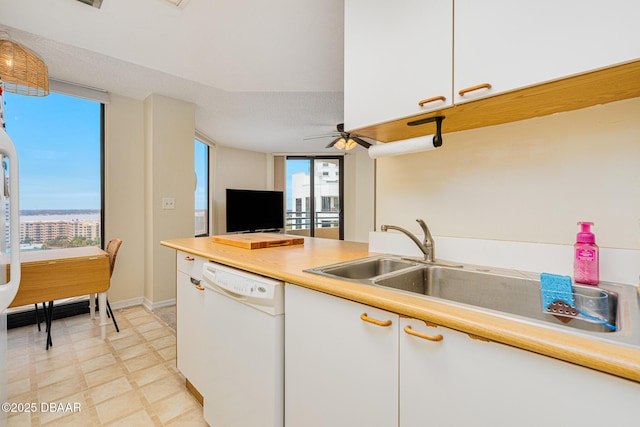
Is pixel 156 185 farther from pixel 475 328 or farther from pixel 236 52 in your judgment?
pixel 475 328

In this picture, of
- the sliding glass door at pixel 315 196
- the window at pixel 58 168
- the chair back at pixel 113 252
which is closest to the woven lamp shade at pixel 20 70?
the window at pixel 58 168

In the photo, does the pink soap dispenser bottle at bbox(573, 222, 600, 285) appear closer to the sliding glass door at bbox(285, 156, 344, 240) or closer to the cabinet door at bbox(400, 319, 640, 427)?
the cabinet door at bbox(400, 319, 640, 427)

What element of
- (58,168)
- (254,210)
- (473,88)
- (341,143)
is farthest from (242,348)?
(254,210)

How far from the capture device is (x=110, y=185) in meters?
3.05

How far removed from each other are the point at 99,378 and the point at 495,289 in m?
2.41

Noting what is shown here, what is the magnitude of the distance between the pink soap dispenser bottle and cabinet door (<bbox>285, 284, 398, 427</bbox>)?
0.67m

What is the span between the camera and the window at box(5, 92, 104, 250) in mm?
2592

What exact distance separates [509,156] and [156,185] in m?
3.25

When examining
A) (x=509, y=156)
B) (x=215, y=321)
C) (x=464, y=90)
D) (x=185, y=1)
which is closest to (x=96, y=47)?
(x=185, y=1)

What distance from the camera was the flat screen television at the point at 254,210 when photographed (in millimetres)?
5482

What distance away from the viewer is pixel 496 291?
1.02 meters

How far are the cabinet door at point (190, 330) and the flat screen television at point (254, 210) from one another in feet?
12.6

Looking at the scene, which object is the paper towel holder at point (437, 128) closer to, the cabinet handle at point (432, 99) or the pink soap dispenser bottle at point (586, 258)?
the cabinet handle at point (432, 99)

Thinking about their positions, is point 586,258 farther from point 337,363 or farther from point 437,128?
point 337,363
